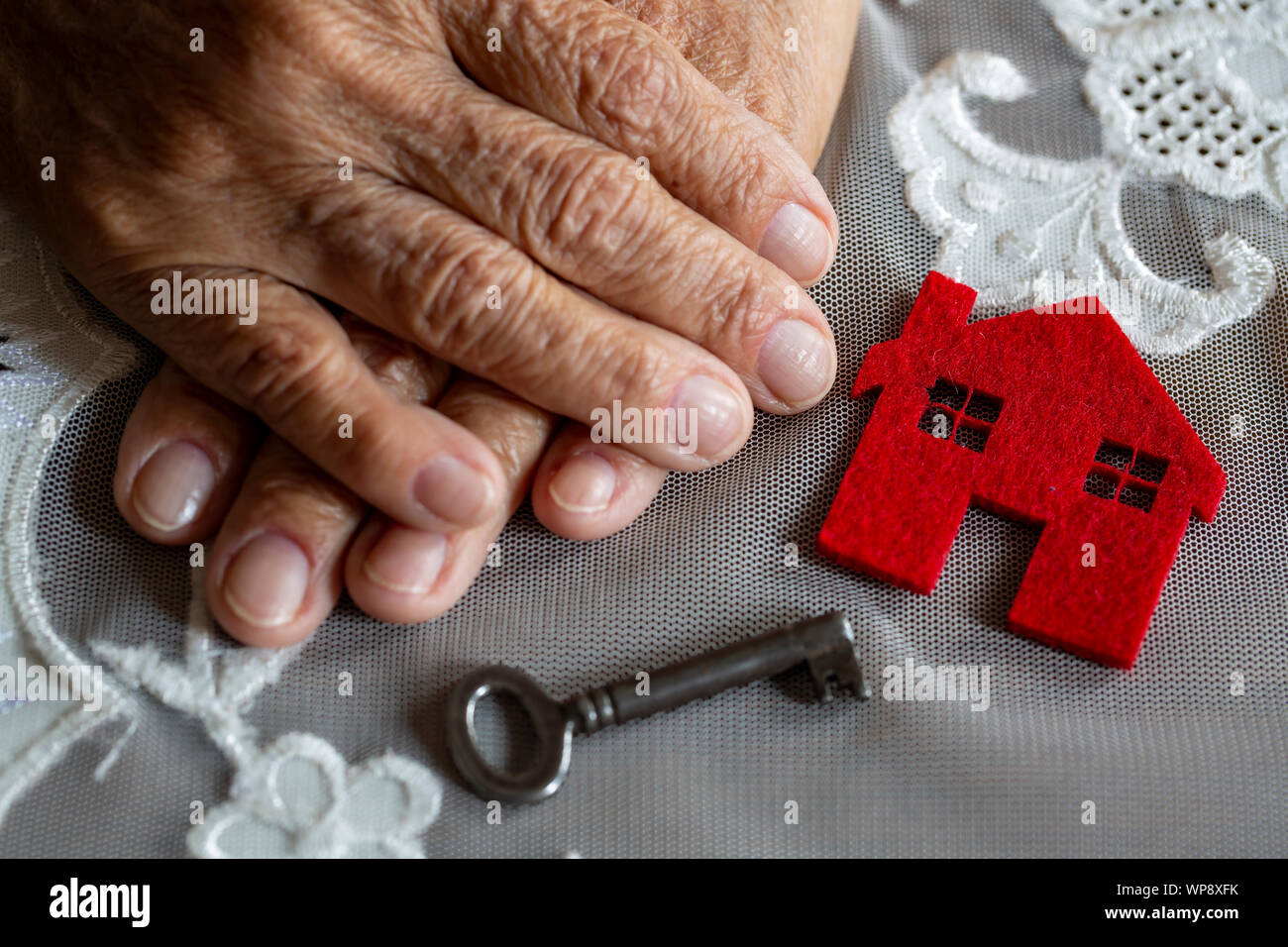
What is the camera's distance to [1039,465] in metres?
0.81

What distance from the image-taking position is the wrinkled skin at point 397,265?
2.49 feet

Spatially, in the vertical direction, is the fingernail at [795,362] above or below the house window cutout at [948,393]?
above

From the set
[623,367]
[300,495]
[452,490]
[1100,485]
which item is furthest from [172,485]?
[1100,485]

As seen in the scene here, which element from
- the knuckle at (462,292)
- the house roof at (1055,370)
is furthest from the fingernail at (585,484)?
the house roof at (1055,370)

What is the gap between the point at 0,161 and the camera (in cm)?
88

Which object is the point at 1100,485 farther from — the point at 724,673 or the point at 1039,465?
the point at 724,673

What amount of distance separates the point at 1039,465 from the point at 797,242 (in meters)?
0.26

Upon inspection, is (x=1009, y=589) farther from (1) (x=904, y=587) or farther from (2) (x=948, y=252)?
(2) (x=948, y=252)

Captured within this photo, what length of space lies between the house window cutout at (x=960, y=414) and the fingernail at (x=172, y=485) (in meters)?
0.54

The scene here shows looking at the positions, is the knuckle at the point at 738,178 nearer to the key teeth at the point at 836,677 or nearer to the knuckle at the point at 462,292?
the knuckle at the point at 462,292

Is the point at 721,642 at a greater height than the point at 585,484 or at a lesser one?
lesser

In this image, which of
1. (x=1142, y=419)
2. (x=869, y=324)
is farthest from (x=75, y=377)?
(x=1142, y=419)

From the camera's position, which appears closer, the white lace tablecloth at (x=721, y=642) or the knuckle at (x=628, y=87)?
the white lace tablecloth at (x=721, y=642)

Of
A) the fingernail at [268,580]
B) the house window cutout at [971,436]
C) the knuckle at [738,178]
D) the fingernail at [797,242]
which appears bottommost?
the fingernail at [268,580]
